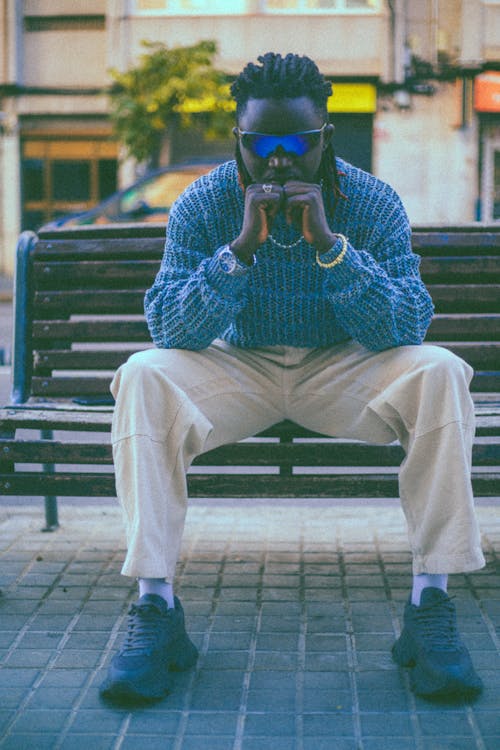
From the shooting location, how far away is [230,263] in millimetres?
2945

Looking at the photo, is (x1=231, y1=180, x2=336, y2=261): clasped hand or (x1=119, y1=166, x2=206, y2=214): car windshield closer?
(x1=231, y1=180, x2=336, y2=261): clasped hand

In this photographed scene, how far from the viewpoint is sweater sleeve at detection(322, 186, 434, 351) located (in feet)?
9.59

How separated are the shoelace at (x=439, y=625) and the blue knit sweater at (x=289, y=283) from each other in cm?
73

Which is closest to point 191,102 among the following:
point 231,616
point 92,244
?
point 92,244

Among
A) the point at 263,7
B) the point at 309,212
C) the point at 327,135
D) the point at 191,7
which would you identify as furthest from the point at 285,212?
the point at 191,7

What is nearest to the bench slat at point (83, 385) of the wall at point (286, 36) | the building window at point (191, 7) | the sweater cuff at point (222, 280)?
the sweater cuff at point (222, 280)

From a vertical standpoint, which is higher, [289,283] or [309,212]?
[309,212]

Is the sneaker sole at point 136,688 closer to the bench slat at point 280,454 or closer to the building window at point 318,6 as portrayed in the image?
the bench slat at point 280,454

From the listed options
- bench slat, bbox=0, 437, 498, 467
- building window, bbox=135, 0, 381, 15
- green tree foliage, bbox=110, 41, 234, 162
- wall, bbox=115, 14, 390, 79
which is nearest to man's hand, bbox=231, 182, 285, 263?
bench slat, bbox=0, 437, 498, 467

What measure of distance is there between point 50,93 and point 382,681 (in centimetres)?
2106

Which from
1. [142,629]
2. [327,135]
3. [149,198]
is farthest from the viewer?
[149,198]

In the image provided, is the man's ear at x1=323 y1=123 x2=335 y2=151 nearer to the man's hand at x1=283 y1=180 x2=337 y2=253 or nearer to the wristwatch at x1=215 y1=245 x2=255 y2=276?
the man's hand at x1=283 y1=180 x2=337 y2=253

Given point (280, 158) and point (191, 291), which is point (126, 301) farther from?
point (280, 158)

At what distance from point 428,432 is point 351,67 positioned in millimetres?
19386
